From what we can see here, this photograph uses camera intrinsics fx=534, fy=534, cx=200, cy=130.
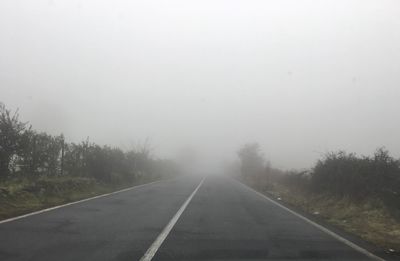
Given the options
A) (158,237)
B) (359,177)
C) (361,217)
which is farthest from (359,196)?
(158,237)

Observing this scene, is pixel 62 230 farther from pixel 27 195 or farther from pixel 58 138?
pixel 58 138

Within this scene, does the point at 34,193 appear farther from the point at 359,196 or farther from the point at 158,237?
the point at 359,196

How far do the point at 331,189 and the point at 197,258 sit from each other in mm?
16017

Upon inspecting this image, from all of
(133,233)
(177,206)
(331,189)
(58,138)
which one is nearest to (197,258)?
(133,233)

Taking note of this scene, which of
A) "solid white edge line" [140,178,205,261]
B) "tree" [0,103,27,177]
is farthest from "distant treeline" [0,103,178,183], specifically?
"solid white edge line" [140,178,205,261]

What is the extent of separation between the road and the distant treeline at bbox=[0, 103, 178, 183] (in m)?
7.53

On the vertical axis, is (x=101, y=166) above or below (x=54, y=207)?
above

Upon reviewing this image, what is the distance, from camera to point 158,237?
10.9m

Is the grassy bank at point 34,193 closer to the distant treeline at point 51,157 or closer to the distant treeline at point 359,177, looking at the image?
the distant treeline at point 51,157

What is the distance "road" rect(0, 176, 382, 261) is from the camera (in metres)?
9.00

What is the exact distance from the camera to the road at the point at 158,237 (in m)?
9.00

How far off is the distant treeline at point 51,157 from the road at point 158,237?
753 cm

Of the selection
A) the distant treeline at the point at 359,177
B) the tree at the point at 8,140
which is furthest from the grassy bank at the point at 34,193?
the distant treeline at the point at 359,177

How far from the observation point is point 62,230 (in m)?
11.3
